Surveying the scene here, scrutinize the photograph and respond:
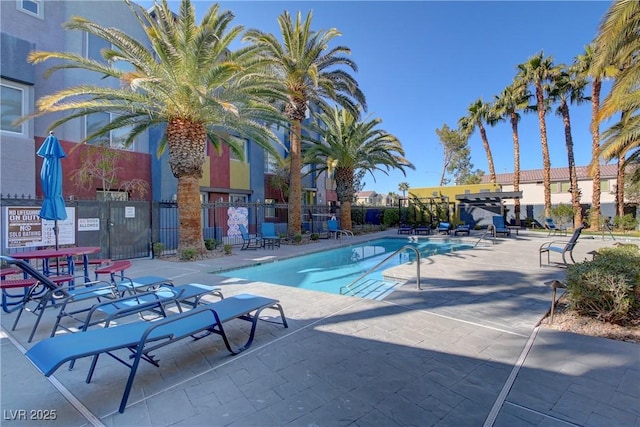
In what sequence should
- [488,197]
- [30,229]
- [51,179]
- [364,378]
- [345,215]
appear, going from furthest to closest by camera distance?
[345,215] < [488,197] < [30,229] < [51,179] < [364,378]

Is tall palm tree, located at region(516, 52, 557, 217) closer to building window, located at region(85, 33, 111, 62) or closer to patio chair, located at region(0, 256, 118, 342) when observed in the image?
building window, located at region(85, 33, 111, 62)

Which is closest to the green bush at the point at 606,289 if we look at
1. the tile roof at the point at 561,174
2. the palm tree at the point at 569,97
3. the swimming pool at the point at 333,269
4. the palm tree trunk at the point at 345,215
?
the swimming pool at the point at 333,269

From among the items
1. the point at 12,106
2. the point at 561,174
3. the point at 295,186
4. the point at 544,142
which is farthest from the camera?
the point at 561,174

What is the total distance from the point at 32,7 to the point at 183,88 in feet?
27.2

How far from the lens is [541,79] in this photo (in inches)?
866

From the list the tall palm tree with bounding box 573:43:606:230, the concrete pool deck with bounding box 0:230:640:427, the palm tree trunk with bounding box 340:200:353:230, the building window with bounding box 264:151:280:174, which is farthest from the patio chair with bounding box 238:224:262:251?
the tall palm tree with bounding box 573:43:606:230

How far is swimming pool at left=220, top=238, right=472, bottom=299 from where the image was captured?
27.0ft

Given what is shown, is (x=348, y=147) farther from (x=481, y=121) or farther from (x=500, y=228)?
(x=481, y=121)

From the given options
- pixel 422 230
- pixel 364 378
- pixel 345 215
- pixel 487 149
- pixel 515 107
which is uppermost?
pixel 515 107

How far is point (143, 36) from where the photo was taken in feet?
50.1

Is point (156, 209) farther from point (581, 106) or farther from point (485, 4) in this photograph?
point (581, 106)

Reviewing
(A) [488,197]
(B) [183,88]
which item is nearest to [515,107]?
(A) [488,197]

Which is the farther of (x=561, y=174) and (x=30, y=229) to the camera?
(x=561, y=174)

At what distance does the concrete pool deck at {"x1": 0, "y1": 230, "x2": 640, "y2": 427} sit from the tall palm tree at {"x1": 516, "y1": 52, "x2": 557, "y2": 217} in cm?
2280
